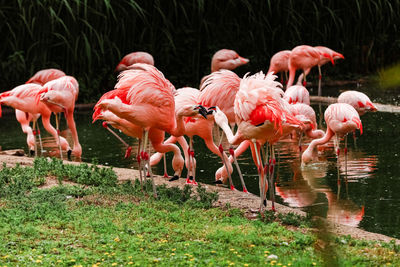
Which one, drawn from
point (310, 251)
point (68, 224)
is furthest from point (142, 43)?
point (310, 251)

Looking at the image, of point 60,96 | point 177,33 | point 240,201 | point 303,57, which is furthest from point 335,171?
point 177,33

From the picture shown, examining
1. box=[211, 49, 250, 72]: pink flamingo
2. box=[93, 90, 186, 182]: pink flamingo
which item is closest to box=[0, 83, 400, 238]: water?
box=[93, 90, 186, 182]: pink flamingo

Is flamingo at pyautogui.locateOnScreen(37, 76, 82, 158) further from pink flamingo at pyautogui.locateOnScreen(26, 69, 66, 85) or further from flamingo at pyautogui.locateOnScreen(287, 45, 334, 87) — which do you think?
flamingo at pyautogui.locateOnScreen(287, 45, 334, 87)

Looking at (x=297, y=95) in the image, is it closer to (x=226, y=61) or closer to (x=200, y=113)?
(x=200, y=113)

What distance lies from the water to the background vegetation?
9.79ft

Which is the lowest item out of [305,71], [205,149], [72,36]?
[205,149]

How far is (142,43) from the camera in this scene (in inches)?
585

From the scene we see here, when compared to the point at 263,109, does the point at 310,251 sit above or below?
below

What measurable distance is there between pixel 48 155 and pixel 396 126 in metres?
5.65

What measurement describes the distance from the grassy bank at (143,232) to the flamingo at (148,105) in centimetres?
58

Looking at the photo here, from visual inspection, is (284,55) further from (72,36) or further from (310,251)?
(310,251)

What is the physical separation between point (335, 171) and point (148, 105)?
2651 mm

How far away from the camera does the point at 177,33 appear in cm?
1504

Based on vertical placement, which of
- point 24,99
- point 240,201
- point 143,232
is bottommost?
point 240,201
